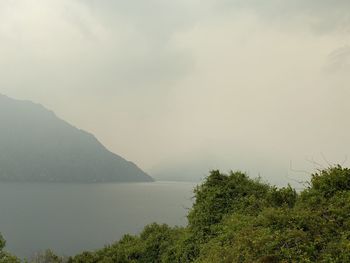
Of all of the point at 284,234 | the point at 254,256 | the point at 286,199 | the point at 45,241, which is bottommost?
the point at 45,241

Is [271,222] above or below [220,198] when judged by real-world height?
below

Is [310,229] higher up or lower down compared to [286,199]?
lower down

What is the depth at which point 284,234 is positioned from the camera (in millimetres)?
12820

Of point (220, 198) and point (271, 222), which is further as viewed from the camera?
point (220, 198)

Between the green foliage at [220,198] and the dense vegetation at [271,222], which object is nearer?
the dense vegetation at [271,222]

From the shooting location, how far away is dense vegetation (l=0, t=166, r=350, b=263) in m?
12.0

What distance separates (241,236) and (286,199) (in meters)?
6.97

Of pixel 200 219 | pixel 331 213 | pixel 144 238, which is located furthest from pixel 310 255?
pixel 144 238

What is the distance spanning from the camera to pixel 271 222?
1452 cm

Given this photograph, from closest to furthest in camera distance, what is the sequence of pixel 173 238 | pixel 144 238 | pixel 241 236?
1. pixel 241 236
2. pixel 173 238
3. pixel 144 238

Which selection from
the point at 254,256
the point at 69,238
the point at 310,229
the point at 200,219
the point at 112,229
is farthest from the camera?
the point at 112,229

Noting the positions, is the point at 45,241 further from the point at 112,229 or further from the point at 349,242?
the point at 349,242

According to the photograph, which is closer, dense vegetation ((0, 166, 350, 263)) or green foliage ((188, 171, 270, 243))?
dense vegetation ((0, 166, 350, 263))

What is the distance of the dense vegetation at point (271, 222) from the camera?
39.3 feet
